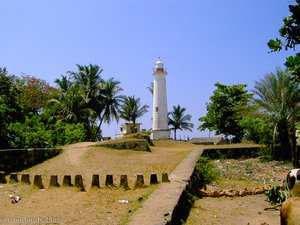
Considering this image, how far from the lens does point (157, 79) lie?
4022cm

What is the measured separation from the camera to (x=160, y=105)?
4006 centimetres

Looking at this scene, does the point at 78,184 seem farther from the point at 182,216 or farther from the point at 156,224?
the point at 156,224

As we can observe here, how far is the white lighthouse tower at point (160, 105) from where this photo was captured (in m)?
40.1

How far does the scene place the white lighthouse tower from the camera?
40072 mm

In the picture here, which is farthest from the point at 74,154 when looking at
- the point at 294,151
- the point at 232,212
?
the point at 294,151

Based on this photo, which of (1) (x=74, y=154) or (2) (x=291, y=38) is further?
(1) (x=74, y=154)

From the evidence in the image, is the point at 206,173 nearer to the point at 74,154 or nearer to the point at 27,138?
the point at 74,154

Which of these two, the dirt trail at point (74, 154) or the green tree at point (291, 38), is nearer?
the green tree at point (291, 38)

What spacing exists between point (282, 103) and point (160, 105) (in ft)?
82.5

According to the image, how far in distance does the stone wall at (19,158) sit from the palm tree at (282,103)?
9.58 meters

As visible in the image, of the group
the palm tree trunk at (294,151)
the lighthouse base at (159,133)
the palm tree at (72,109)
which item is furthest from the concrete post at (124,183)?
the lighthouse base at (159,133)

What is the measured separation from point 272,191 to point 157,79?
33889mm

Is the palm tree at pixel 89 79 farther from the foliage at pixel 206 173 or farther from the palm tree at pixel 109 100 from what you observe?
the foliage at pixel 206 173

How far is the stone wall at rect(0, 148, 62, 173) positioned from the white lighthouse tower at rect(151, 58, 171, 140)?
2825cm
